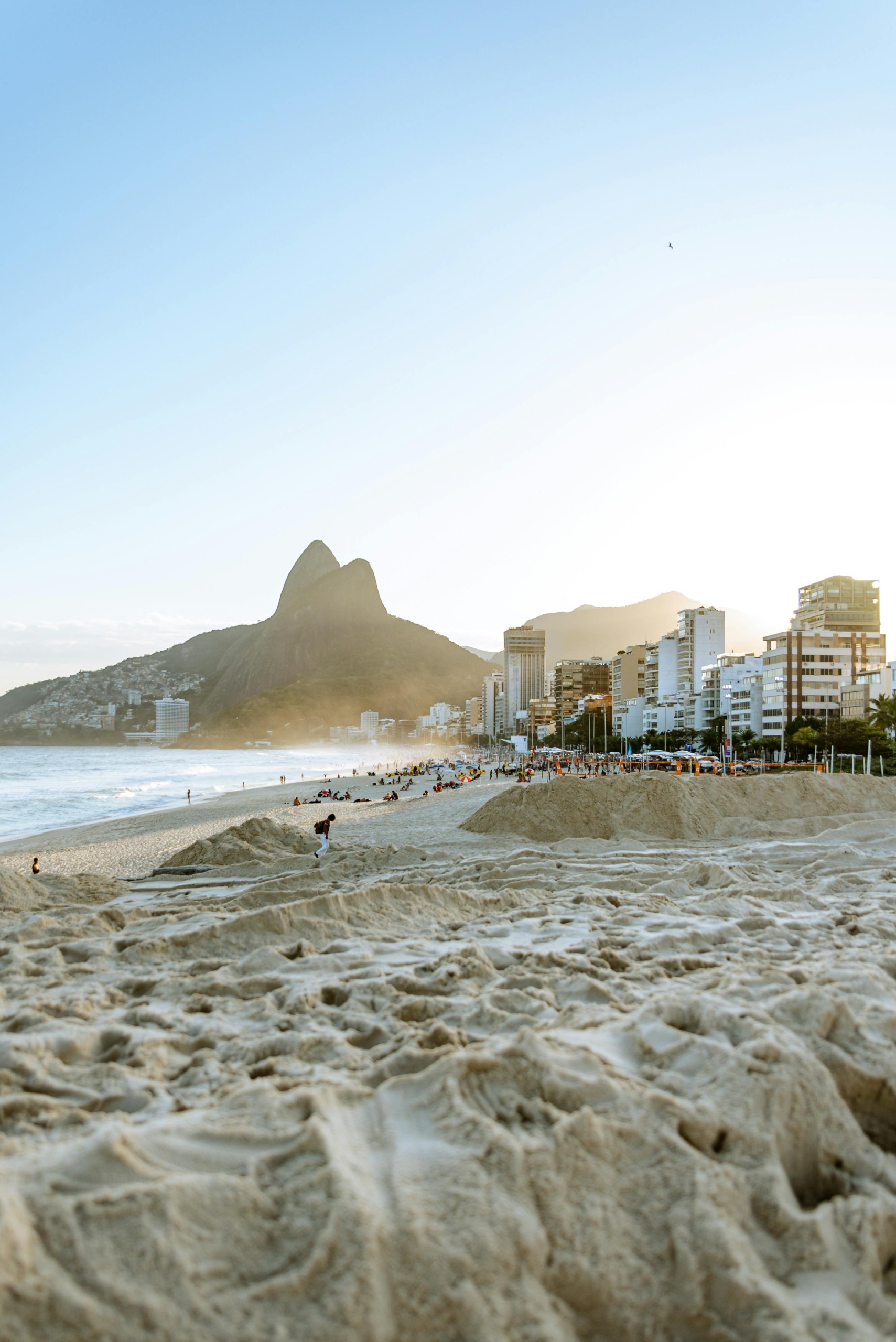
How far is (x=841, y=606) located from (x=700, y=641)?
73.7ft

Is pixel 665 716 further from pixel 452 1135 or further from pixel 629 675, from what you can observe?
pixel 452 1135

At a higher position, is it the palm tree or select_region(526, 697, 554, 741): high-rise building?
the palm tree

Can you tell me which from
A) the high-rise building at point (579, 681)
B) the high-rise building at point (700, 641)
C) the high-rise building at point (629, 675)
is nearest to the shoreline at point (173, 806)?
the high-rise building at point (700, 641)

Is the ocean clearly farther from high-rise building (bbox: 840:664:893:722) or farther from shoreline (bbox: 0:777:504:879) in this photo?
high-rise building (bbox: 840:664:893:722)

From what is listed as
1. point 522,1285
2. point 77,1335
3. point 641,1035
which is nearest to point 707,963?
point 641,1035

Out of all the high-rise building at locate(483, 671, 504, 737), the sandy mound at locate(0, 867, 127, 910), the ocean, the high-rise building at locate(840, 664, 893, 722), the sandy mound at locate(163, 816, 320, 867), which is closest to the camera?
the sandy mound at locate(0, 867, 127, 910)

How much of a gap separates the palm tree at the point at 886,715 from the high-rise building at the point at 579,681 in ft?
314

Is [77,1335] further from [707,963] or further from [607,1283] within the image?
[707,963]

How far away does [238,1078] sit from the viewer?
315 centimetres

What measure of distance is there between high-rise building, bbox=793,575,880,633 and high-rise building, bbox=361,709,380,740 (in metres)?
109

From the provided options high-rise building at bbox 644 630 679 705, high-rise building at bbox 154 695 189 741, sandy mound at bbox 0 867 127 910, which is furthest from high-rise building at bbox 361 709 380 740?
sandy mound at bbox 0 867 127 910

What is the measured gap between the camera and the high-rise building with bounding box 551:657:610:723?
491ft

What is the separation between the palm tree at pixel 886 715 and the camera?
155 feet

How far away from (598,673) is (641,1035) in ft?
499
